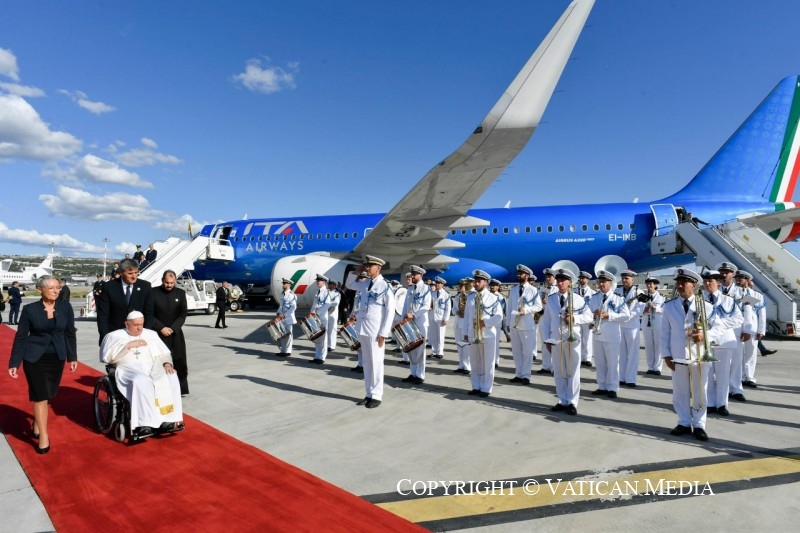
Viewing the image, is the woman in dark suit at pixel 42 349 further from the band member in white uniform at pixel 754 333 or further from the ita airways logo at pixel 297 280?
the band member in white uniform at pixel 754 333

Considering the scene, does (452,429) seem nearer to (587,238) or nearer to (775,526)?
(775,526)

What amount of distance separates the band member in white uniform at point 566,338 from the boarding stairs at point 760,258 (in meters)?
10.3

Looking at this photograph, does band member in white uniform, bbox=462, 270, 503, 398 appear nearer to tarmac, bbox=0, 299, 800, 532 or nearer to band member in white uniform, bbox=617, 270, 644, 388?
tarmac, bbox=0, 299, 800, 532

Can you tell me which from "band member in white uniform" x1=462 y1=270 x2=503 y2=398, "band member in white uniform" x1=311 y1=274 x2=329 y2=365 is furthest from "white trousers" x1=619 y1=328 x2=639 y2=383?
"band member in white uniform" x1=311 y1=274 x2=329 y2=365

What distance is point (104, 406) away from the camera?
16.3 ft

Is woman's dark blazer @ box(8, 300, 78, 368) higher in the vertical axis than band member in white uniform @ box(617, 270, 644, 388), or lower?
higher

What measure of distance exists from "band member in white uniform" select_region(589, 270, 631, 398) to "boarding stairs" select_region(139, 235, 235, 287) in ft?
50.1

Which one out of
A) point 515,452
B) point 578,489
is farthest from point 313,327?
point 578,489

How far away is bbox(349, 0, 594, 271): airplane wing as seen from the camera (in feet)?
21.4

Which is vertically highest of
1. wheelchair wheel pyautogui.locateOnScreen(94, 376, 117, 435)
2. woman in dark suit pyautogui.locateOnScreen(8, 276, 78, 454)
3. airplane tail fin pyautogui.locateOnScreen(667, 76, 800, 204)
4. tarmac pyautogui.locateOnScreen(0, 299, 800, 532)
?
airplane tail fin pyautogui.locateOnScreen(667, 76, 800, 204)

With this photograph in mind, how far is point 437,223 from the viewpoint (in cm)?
1169

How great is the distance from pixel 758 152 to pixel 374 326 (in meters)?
19.1

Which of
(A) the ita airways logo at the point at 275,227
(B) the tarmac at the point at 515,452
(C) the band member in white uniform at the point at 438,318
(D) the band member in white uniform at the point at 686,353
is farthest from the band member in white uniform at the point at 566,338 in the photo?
(A) the ita airways logo at the point at 275,227

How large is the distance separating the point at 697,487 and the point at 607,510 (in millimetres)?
1001
